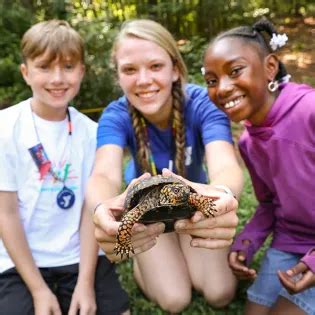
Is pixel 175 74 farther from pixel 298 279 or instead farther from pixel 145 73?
pixel 298 279

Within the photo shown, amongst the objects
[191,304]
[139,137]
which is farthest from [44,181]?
[191,304]

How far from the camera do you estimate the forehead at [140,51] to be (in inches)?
106

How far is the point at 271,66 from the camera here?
250 cm

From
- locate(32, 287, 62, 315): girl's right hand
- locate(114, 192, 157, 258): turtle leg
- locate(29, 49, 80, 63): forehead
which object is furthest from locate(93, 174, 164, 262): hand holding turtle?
locate(29, 49, 80, 63): forehead

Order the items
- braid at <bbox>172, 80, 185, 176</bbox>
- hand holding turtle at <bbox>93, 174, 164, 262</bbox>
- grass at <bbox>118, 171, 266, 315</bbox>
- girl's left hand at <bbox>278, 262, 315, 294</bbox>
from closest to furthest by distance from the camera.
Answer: hand holding turtle at <bbox>93, 174, 164, 262</bbox> → girl's left hand at <bbox>278, 262, 315, 294</bbox> → braid at <bbox>172, 80, 185, 176</bbox> → grass at <bbox>118, 171, 266, 315</bbox>

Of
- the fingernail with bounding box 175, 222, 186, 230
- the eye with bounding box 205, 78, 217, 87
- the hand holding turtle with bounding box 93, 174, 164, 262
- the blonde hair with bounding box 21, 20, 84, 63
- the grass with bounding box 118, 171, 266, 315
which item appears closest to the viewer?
the hand holding turtle with bounding box 93, 174, 164, 262

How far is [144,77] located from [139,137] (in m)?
0.36

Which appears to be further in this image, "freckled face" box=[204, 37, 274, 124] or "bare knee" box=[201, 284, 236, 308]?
"bare knee" box=[201, 284, 236, 308]

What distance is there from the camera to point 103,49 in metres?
6.39

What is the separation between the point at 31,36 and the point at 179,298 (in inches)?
67.0

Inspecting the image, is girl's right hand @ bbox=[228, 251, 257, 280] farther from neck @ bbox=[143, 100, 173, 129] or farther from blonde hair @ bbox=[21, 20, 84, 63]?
blonde hair @ bbox=[21, 20, 84, 63]

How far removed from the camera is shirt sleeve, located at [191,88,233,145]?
2656 millimetres

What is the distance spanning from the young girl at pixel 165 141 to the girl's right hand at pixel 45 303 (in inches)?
24.0

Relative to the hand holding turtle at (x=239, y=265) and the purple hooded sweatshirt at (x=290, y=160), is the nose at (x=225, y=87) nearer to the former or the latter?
the purple hooded sweatshirt at (x=290, y=160)
